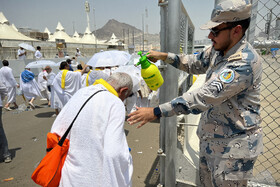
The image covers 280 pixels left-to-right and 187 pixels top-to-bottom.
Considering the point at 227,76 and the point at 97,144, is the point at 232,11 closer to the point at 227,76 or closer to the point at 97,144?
the point at 227,76

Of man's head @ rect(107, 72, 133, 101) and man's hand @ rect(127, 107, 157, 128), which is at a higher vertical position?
man's head @ rect(107, 72, 133, 101)

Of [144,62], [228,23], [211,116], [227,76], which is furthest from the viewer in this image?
[144,62]

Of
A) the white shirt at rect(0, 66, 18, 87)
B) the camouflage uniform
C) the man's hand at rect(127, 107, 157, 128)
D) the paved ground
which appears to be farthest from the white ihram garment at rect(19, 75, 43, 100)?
the camouflage uniform

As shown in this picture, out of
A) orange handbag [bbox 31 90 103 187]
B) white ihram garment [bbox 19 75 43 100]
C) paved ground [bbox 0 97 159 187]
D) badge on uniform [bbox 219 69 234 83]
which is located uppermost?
badge on uniform [bbox 219 69 234 83]

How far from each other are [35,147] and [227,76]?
16.1 ft

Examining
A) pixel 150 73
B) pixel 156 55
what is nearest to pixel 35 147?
pixel 150 73

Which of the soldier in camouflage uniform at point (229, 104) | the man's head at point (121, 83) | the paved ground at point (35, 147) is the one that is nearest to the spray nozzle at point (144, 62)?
the man's head at point (121, 83)

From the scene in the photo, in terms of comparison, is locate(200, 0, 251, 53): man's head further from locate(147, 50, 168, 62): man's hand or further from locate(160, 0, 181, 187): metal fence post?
locate(147, 50, 168, 62): man's hand

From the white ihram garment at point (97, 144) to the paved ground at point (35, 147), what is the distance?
2040mm

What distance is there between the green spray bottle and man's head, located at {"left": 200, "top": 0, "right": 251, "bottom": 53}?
2.23 feet

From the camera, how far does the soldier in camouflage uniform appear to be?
133 cm

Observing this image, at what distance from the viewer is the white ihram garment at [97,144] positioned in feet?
4.25

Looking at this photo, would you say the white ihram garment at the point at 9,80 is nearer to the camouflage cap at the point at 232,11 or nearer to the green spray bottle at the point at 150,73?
the green spray bottle at the point at 150,73

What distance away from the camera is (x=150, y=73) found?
79.7 inches
